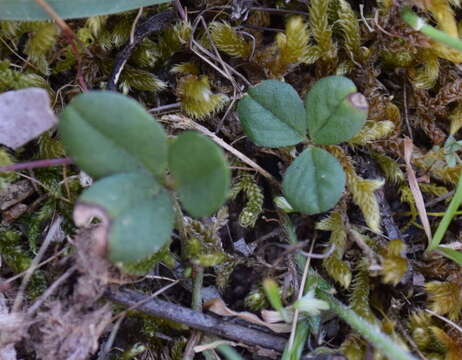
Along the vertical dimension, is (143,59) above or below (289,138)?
above

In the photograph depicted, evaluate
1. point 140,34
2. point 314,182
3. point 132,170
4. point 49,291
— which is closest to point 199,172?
point 132,170

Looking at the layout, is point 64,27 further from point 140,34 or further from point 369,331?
point 369,331

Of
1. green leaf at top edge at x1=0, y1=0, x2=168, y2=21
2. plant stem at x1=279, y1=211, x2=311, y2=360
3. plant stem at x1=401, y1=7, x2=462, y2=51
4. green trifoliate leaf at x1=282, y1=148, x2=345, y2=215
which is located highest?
green leaf at top edge at x1=0, y1=0, x2=168, y2=21

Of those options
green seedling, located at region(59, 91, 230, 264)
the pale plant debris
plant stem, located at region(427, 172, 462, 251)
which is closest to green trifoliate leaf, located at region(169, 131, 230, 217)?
green seedling, located at region(59, 91, 230, 264)

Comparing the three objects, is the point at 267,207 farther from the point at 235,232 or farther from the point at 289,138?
the point at 289,138

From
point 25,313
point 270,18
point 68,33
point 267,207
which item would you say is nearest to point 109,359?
point 25,313

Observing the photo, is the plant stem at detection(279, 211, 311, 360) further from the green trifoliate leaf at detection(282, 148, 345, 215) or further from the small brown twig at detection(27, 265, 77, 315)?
the small brown twig at detection(27, 265, 77, 315)
